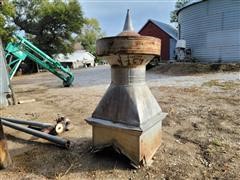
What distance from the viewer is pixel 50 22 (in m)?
24.5

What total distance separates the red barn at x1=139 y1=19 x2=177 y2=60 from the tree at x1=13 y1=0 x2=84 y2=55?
767 cm

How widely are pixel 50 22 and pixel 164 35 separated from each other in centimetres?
→ 1212

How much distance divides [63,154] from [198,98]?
4.07 meters

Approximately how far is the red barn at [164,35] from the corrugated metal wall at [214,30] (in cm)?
739

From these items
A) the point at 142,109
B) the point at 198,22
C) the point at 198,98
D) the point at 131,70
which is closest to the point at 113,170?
the point at 142,109

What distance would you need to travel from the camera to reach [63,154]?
104 inches

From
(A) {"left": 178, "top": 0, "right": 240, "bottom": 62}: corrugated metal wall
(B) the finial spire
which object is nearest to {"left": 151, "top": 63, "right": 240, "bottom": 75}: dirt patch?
(A) {"left": 178, "top": 0, "right": 240, "bottom": 62}: corrugated metal wall

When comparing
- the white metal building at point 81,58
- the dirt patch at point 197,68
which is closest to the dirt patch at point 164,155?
the dirt patch at point 197,68

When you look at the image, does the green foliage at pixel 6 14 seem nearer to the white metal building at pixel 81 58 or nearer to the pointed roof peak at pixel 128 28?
the pointed roof peak at pixel 128 28

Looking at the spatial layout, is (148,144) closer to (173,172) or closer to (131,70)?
(173,172)

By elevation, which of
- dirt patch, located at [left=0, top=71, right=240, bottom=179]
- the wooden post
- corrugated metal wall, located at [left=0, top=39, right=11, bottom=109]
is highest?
corrugated metal wall, located at [left=0, top=39, right=11, bottom=109]

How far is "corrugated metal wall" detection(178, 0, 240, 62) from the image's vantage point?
13.1 meters

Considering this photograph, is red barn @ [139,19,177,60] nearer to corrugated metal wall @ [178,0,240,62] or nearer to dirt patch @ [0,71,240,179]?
corrugated metal wall @ [178,0,240,62]

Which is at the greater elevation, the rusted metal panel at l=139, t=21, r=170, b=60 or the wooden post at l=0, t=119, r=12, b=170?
the rusted metal panel at l=139, t=21, r=170, b=60
